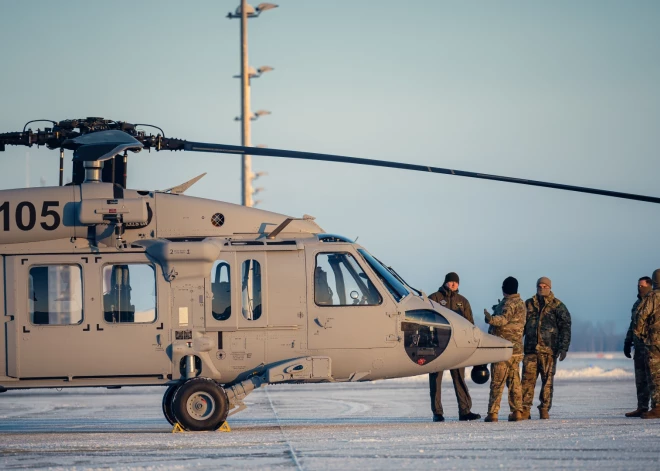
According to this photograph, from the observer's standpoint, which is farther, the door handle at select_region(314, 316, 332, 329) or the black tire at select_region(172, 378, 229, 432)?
the door handle at select_region(314, 316, 332, 329)

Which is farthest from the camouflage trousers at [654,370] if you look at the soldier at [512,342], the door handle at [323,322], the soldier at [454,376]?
the door handle at [323,322]

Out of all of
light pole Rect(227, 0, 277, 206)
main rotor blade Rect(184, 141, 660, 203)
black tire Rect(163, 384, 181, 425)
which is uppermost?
light pole Rect(227, 0, 277, 206)

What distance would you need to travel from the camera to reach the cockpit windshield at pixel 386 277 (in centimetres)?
1500

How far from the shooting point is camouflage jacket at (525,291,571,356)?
15680 mm

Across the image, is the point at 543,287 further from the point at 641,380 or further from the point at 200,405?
the point at 200,405

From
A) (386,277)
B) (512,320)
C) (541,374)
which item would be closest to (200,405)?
(386,277)

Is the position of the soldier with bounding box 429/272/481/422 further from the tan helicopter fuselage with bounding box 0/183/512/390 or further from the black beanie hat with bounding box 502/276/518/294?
the tan helicopter fuselage with bounding box 0/183/512/390

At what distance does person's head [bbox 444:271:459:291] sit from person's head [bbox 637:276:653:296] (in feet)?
9.27

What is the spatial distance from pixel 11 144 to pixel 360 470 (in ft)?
25.4

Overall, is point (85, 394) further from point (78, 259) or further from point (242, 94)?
point (78, 259)

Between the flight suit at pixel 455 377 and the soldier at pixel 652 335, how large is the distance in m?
2.49

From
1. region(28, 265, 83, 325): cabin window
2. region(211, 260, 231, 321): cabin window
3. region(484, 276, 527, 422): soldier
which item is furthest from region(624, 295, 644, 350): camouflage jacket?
region(28, 265, 83, 325): cabin window

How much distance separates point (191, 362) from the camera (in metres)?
14.4

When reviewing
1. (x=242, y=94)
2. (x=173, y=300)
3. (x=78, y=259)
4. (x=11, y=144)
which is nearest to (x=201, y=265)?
(x=173, y=300)
